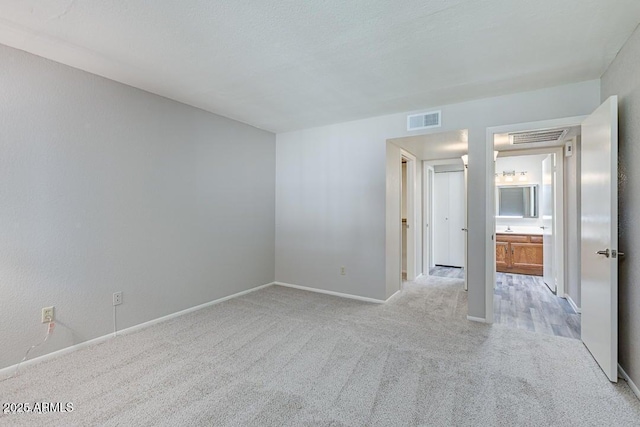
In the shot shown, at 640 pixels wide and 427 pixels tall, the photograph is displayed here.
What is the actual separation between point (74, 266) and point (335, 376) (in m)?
2.36

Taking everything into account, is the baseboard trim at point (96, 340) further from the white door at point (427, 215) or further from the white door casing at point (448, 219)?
the white door casing at point (448, 219)

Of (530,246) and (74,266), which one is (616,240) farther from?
(74,266)

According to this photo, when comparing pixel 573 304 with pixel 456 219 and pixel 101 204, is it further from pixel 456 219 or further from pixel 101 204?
pixel 101 204

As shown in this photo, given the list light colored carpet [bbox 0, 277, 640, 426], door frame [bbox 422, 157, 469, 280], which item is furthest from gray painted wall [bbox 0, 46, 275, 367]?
door frame [bbox 422, 157, 469, 280]

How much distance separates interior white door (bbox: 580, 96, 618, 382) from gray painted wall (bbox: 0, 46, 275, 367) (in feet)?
12.3

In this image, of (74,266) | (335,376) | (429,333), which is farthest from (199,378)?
(429,333)

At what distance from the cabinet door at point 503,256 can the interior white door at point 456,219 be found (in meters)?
0.64

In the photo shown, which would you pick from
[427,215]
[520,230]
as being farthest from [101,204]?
[520,230]

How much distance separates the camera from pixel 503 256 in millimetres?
5590

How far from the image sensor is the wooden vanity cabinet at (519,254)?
5.33m

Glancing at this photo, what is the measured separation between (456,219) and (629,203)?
13.3 ft

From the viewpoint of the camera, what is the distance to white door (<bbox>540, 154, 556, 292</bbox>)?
4410mm

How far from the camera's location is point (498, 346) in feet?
8.47

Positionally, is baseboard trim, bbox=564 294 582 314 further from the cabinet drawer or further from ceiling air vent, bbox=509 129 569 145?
ceiling air vent, bbox=509 129 569 145
